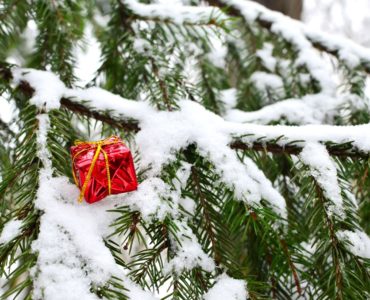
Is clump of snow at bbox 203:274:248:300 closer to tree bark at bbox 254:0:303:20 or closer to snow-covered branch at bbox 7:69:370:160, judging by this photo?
snow-covered branch at bbox 7:69:370:160

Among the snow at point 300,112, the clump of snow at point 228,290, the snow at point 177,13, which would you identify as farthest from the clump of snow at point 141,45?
the clump of snow at point 228,290

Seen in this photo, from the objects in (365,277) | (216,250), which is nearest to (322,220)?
(365,277)

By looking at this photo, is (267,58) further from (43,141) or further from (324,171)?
(43,141)

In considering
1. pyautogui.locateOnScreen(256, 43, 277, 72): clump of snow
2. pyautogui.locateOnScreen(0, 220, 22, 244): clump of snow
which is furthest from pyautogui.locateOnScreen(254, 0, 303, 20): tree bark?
pyautogui.locateOnScreen(0, 220, 22, 244): clump of snow

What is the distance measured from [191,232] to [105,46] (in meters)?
0.99

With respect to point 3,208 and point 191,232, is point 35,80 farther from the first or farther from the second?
point 191,232

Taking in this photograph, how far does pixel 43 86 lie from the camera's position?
3.28 ft

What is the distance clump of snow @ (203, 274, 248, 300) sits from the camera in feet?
2.34

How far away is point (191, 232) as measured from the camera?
2.58ft

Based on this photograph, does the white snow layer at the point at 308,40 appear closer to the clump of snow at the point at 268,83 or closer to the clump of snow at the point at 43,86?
the clump of snow at the point at 268,83

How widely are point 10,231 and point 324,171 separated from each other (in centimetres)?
67

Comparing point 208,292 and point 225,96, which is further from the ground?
point 208,292

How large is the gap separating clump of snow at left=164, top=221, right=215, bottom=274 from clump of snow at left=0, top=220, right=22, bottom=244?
29 cm

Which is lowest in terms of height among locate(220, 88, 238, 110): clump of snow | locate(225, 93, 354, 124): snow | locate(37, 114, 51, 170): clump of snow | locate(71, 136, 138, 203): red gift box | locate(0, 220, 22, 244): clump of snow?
locate(220, 88, 238, 110): clump of snow
